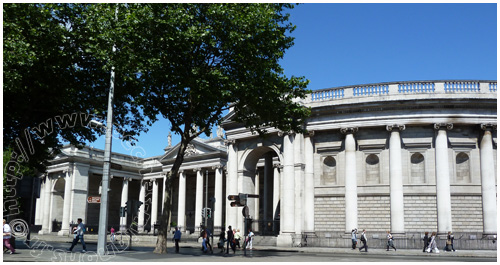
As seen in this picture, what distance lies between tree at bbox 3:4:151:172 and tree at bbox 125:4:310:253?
125cm

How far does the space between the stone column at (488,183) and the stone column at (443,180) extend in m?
2.27

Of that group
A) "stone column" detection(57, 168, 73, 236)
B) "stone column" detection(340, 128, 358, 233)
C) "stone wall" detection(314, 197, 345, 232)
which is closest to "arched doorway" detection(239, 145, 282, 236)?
"stone wall" detection(314, 197, 345, 232)

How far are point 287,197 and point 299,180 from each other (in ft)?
5.00

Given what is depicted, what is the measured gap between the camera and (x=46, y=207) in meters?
70.6

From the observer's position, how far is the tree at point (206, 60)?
21.7 metres

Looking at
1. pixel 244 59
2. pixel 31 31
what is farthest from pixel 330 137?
pixel 31 31

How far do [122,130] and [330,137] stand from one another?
16371mm

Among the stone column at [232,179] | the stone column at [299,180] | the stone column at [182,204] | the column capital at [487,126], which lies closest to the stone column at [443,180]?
the column capital at [487,126]

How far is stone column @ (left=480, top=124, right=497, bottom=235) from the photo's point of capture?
106 feet

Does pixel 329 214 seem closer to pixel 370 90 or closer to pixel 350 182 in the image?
pixel 350 182

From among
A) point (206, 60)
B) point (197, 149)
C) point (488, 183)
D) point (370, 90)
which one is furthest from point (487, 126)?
point (197, 149)

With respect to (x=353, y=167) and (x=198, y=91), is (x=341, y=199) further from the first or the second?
(x=198, y=91)

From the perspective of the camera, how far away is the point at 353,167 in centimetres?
3519

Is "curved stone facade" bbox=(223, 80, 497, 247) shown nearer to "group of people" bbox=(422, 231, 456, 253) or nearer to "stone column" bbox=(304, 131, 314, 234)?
"stone column" bbox=(304, 131, 314, 234)
